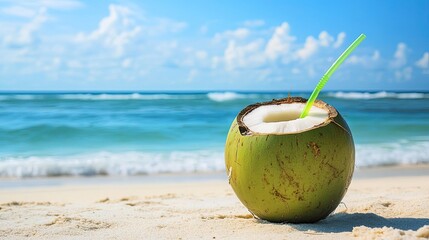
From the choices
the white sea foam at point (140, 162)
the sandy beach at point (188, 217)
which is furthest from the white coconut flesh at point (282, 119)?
the white sea foam at point (140, 162)

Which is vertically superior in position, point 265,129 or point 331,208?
point 265,129

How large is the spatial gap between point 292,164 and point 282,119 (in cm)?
48

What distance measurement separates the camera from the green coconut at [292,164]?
9.74 ft

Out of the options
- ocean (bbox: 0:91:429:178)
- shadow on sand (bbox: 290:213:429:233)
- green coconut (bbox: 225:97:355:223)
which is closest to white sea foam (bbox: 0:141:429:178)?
ocean (bbox: 0:91:429:178)

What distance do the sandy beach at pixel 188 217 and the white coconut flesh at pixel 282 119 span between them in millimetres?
583

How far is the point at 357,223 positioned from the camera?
11.0 ft

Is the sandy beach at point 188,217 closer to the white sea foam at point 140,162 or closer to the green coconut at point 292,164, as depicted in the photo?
the green coconut at point 292,164

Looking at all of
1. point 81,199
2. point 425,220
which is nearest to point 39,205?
point 81,199

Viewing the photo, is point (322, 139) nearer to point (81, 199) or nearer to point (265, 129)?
point (265, 129)

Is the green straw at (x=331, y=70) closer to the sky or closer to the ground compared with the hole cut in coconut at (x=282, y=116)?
closer to the sky

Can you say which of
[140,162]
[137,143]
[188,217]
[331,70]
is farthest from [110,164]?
[331,70]

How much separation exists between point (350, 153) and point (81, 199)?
10.6 ft

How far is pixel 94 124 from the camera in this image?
49.3ft

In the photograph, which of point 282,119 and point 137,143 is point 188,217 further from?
point 137,143
